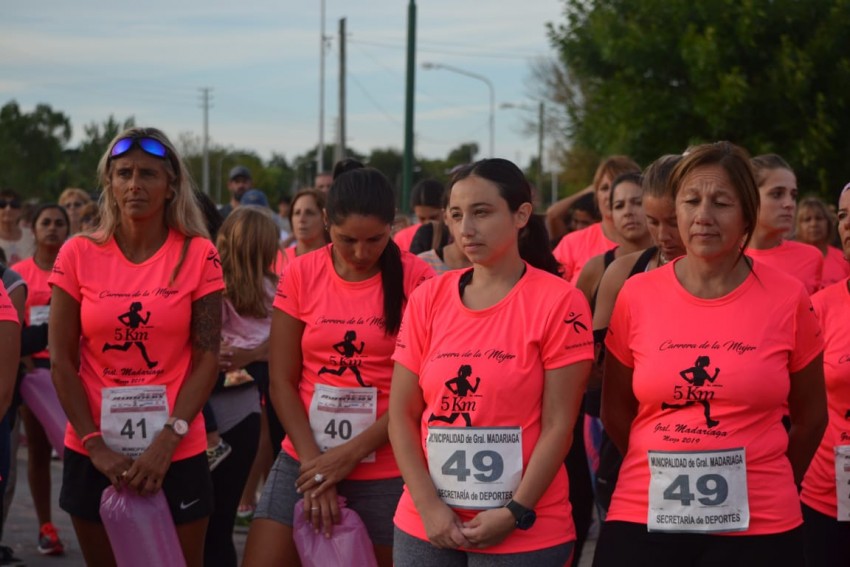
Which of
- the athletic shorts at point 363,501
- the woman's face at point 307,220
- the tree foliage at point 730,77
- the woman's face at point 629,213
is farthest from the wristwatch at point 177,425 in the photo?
the tree foliage at point 730,77

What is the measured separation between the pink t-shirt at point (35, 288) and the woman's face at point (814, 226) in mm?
5976

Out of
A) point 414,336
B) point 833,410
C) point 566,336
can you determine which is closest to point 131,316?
point 414,336

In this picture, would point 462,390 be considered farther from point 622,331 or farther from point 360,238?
point 360,238

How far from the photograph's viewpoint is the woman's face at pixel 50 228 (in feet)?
28.7

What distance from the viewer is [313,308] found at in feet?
15.3

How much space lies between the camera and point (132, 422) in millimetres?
4594

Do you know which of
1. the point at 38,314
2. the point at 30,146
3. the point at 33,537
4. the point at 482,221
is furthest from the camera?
the point at 30,146

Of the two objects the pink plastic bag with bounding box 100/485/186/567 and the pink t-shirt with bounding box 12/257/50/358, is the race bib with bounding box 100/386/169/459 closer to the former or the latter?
the pink plastic bag with bounding box 100/485/186/567

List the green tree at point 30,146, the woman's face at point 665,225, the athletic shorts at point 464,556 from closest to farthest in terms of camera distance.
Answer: the athletic shorts at point 464,556
the woman's face at point 665,225
the green tree at point 30,146

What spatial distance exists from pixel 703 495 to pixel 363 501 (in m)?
1.54

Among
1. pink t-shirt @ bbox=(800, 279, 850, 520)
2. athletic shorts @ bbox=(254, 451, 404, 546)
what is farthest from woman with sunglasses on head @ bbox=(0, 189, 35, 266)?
pink t-shirt @ bbox=(800, 279, 850, 520)

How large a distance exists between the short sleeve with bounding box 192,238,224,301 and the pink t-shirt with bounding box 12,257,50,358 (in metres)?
3.75

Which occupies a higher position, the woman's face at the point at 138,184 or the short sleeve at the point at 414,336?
the woman's face at the point at 138,184

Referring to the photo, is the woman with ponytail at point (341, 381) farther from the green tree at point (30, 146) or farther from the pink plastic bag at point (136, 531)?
the green tree at point (30, 146)
